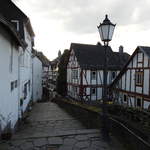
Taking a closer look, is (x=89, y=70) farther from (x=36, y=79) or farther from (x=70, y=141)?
(x=70, y=141)

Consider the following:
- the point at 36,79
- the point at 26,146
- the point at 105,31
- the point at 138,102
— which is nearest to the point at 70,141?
the point at 26,146

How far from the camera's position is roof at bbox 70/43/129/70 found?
21672mm

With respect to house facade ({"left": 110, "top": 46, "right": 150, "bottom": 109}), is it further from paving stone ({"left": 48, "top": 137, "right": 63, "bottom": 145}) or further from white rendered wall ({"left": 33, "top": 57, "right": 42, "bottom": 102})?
white rendered wall ({"left": 33, "top": 57, "right": 42, "bottom": 102})

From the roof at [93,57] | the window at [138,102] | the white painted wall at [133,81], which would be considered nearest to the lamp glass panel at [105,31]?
the white painted wall at [133,81]

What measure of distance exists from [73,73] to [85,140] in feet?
64.4

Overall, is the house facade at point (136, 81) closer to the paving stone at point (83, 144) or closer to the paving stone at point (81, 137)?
the paving stone at point (81, 137)

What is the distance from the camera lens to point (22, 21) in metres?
11.2

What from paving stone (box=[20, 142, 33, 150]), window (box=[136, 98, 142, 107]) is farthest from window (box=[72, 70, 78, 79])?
paving stone (box=[20, 142, 33, 150])

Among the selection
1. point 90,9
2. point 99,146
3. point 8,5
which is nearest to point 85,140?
point 99,146

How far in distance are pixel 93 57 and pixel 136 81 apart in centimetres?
849

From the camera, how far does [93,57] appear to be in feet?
75.1

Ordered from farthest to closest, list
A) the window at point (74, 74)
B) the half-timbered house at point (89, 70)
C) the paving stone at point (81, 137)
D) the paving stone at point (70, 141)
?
the window at point (74, 74), the half-timbered house at point (89, 70), the paving stone at point (81, 137), the paving stone at point (70, 141)

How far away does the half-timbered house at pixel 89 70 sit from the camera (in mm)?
21388

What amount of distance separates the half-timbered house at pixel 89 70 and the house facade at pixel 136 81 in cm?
367
